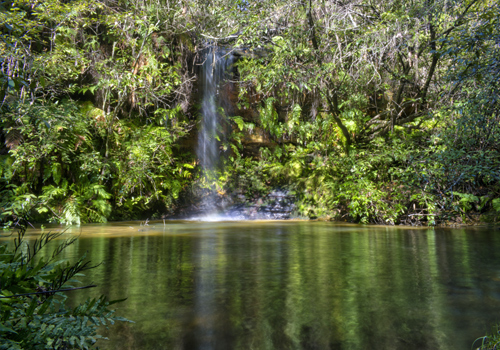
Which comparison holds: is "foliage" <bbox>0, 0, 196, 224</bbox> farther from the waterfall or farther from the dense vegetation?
the waterfall

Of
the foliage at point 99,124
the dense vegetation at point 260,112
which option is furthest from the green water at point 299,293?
the foliage at point 99,124

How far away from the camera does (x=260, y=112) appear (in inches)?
586

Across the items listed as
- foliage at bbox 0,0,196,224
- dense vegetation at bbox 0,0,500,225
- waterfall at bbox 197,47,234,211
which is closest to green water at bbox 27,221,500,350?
dense vegetation at bbox 0,0,500,225

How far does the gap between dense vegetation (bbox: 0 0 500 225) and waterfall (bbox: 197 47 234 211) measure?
0.37 m

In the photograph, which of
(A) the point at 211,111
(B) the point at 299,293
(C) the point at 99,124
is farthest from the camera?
(A) the point at 211,111

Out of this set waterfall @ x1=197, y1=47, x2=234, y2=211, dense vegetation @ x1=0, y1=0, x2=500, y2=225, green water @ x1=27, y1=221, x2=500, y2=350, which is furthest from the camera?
waterfall @ x1=197, y1=47, x2=234, y2=211

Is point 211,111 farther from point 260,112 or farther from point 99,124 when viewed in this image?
point 99,124

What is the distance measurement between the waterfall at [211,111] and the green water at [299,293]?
8243 mm

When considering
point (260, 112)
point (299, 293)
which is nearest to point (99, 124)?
point (260, 112)

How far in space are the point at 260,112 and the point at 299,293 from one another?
12.2 m

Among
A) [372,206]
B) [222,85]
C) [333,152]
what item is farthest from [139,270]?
[222,85]

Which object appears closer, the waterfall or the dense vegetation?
the dense vegetation

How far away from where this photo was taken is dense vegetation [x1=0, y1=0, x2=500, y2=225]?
875 centimetres

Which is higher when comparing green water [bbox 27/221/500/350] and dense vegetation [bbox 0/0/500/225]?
dense vegetation [bbox 0/0/500/225]
